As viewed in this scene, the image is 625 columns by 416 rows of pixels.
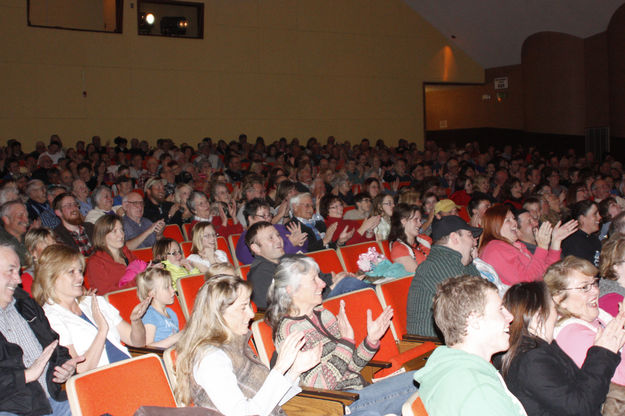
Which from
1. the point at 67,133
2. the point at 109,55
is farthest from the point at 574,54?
the point at 67,133

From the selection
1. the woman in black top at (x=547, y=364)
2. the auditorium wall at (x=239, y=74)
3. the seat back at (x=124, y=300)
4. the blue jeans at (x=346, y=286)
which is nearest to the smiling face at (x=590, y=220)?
the blue jeans at (x=346, y=286)

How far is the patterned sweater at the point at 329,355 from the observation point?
2.71m

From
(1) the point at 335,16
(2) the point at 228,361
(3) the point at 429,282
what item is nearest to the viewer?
(2) the point at 228,361

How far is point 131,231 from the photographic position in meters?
5.45

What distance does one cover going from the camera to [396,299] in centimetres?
371

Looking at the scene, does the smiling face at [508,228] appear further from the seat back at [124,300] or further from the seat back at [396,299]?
the seat back at [124,300]

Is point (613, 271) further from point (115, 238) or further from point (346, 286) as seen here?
point (115, 238)

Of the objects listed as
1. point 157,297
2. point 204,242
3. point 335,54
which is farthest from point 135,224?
point 335,54

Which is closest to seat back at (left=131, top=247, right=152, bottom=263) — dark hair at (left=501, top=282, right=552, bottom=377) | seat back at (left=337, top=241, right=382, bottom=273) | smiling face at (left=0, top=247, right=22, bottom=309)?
seat back at (left=337, top=241, right=382, bottom=273)

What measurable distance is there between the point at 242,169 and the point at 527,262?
6730mm

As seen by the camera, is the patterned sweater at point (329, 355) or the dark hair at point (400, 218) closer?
the patterned sweater at point (329, 355)

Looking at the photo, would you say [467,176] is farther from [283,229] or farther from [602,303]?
[602,303]

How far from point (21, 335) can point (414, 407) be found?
171cm

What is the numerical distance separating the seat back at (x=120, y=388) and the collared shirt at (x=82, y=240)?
3027 millimetres
